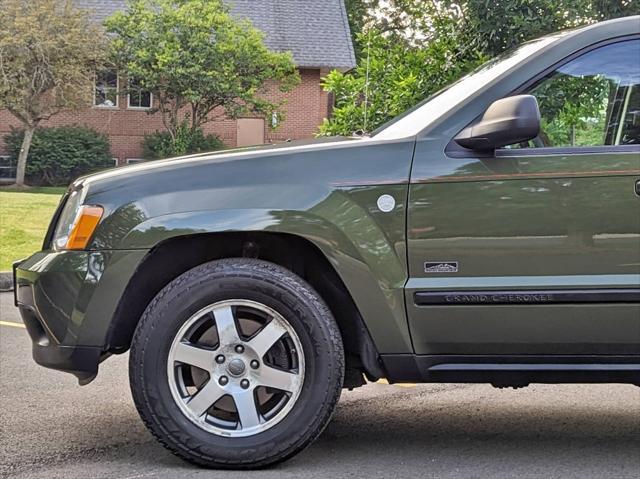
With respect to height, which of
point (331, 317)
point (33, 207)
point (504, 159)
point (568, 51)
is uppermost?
point (568, 51)

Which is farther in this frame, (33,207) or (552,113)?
(33,207)

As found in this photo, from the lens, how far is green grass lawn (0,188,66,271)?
11.4 m

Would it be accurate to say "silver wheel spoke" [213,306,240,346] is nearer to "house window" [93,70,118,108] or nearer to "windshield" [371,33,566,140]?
"windshield" [371,33,566,140]

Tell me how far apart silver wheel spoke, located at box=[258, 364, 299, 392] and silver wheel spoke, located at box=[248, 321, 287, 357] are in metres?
0.07

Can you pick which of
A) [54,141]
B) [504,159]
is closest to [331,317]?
[504,159]

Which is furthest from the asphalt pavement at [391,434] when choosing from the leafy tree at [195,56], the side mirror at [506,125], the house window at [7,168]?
the house window at [7,168]

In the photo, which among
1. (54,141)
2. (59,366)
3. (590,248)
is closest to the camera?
(590,248)

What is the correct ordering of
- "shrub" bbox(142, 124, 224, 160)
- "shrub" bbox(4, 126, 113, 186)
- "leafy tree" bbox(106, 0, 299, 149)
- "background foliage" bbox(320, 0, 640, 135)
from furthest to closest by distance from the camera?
"shrub" bbox(4, 126, 113, 186), "shrub" bbox(142, 124, 224, 160), "leafy tree" bbox(106, 0, 299, 149), "background foliage" bbox(320, 0, 640, 135)

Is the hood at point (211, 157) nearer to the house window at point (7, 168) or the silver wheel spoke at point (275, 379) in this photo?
the silver wheel spoke at point (275, 379)

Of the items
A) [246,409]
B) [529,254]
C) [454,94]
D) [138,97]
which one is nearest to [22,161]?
[138,97]

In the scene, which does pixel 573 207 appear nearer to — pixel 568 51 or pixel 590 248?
pixel 590 248

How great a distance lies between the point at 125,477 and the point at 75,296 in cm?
74

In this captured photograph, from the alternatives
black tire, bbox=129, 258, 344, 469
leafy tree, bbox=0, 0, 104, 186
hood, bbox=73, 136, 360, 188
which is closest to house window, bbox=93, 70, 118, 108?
leafy tree, bbox=0, 0, 104, 186

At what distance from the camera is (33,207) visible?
1545 centimetres
